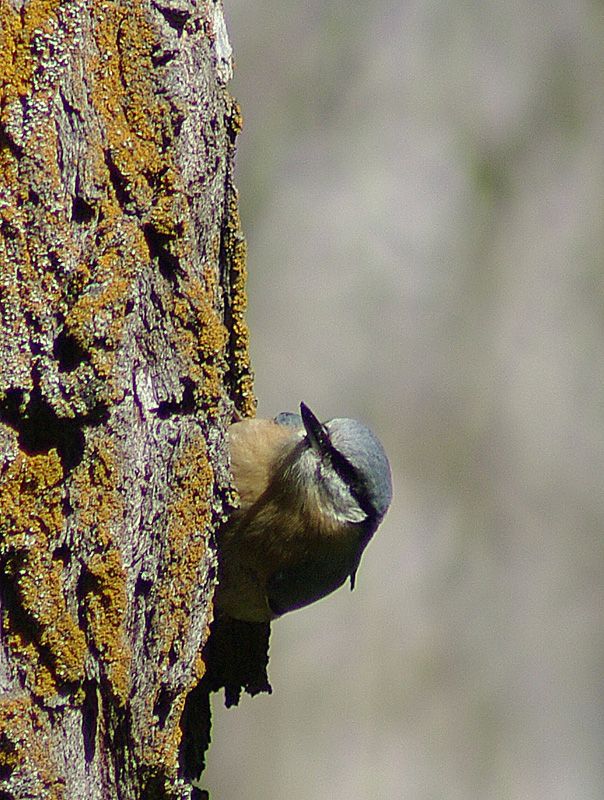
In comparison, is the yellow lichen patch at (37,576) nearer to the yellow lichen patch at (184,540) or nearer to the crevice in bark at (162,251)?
the yellow lichen patch at (184,540)

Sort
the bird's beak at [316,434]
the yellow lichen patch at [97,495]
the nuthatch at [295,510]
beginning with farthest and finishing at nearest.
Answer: the bird's beak at [316,434] → the nuthatch at [295,510] → the yellow lichen patch at [97,495]

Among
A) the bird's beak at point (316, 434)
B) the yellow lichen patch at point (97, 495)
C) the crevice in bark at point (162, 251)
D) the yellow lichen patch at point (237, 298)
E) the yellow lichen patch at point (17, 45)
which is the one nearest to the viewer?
the yellow lichen patch at point (17, 45)

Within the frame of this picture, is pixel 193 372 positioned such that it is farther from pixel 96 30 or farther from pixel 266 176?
pixel 266 176

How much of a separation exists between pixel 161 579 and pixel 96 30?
36.3 inches

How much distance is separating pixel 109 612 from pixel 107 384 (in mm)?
363

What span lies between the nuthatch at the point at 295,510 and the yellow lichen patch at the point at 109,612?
0.62 m

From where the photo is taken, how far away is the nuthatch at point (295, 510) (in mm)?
2697

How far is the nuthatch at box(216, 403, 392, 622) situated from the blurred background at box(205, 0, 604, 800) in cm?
141

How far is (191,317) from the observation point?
7.07 ft

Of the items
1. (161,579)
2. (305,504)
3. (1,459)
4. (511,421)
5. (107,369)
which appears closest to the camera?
(1,459)

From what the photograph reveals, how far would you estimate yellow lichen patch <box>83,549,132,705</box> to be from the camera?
191cm

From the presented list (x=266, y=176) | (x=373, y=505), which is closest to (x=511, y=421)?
(x=266, y=176)

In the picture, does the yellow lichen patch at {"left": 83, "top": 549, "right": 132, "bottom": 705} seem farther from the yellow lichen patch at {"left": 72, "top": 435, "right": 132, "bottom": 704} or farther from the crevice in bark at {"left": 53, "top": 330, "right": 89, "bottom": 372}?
the crevice in bark at {"left": 53, "top": 330, "right": 89, "bottom": 372}

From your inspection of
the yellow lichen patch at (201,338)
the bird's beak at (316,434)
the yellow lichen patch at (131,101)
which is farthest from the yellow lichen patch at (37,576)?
the bird's beak at (316,434)
